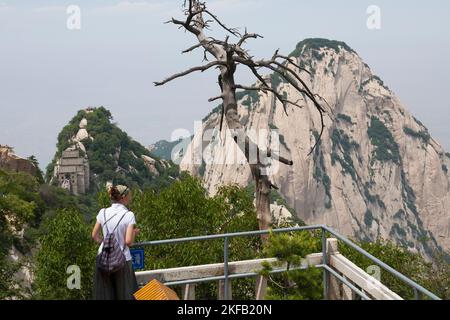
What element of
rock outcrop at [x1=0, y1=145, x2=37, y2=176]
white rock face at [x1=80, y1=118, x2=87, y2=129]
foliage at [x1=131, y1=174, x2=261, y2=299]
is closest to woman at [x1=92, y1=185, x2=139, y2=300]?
foliage at [x1=131, y1=174, x2=261, y2=299]

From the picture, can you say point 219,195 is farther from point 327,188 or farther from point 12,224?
point 327,188

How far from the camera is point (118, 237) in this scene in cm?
698

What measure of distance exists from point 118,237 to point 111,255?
0.68 feet

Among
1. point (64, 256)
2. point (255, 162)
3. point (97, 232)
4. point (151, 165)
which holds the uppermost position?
point (151, 165)

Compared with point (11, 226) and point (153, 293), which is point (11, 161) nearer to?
point (11, 226)

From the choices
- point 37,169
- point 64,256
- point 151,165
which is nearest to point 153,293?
point 64,256

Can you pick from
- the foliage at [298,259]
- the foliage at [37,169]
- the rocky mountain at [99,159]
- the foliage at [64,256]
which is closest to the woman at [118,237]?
the foliage at [298,259]

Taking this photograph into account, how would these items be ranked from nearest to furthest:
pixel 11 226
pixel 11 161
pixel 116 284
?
pixel 116 284
pixel 11 226
pixel 11 161

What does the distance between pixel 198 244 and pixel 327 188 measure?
177m

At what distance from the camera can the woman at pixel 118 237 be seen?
6.97 metres

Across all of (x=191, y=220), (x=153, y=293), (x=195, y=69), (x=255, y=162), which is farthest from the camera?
(x=191, y=220)

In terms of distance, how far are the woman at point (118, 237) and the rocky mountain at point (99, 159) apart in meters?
112

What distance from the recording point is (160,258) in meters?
25.2

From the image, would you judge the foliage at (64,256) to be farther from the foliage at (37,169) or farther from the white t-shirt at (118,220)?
the foliage at (37,169)
